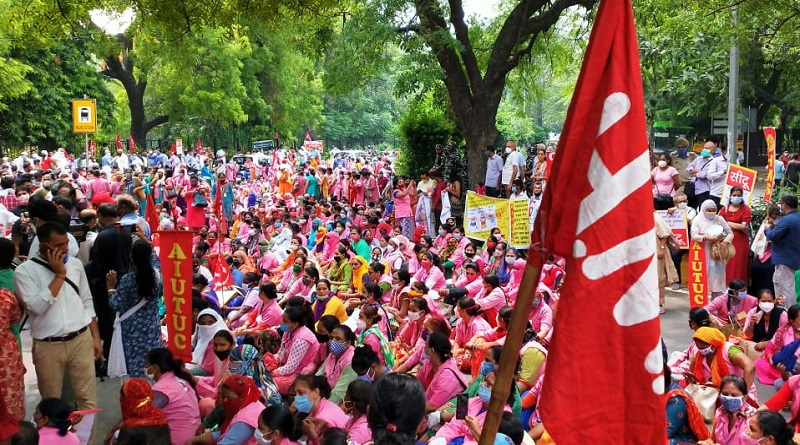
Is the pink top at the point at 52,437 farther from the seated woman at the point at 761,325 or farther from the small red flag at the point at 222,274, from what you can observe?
the small red flag at the point at 222,274

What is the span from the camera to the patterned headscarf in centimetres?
517

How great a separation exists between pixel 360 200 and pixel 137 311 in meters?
13.6

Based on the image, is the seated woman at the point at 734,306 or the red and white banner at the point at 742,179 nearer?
the seated woman at the point at 734,306

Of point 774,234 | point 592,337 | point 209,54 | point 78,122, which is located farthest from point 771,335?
point 209,54

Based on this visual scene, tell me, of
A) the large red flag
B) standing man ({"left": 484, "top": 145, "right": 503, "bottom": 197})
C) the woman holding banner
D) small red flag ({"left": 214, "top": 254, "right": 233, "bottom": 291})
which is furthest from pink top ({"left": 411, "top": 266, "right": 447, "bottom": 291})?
the large red flag

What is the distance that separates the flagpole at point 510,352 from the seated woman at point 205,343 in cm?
521

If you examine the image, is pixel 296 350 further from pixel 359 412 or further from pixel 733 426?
pixel 733 426

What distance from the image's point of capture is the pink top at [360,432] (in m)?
5.31

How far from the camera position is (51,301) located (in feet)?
17.5

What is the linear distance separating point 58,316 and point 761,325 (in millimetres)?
6432

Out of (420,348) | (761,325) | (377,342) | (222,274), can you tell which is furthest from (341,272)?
(761,325)

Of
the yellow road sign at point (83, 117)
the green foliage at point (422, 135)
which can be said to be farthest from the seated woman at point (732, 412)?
the yellow road sign at point (83, 117)

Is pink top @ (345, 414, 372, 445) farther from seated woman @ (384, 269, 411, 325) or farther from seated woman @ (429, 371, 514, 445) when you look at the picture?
seated woman @ (384, 269, 411, 325)

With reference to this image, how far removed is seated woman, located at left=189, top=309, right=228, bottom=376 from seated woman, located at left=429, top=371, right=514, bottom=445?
107 inches
